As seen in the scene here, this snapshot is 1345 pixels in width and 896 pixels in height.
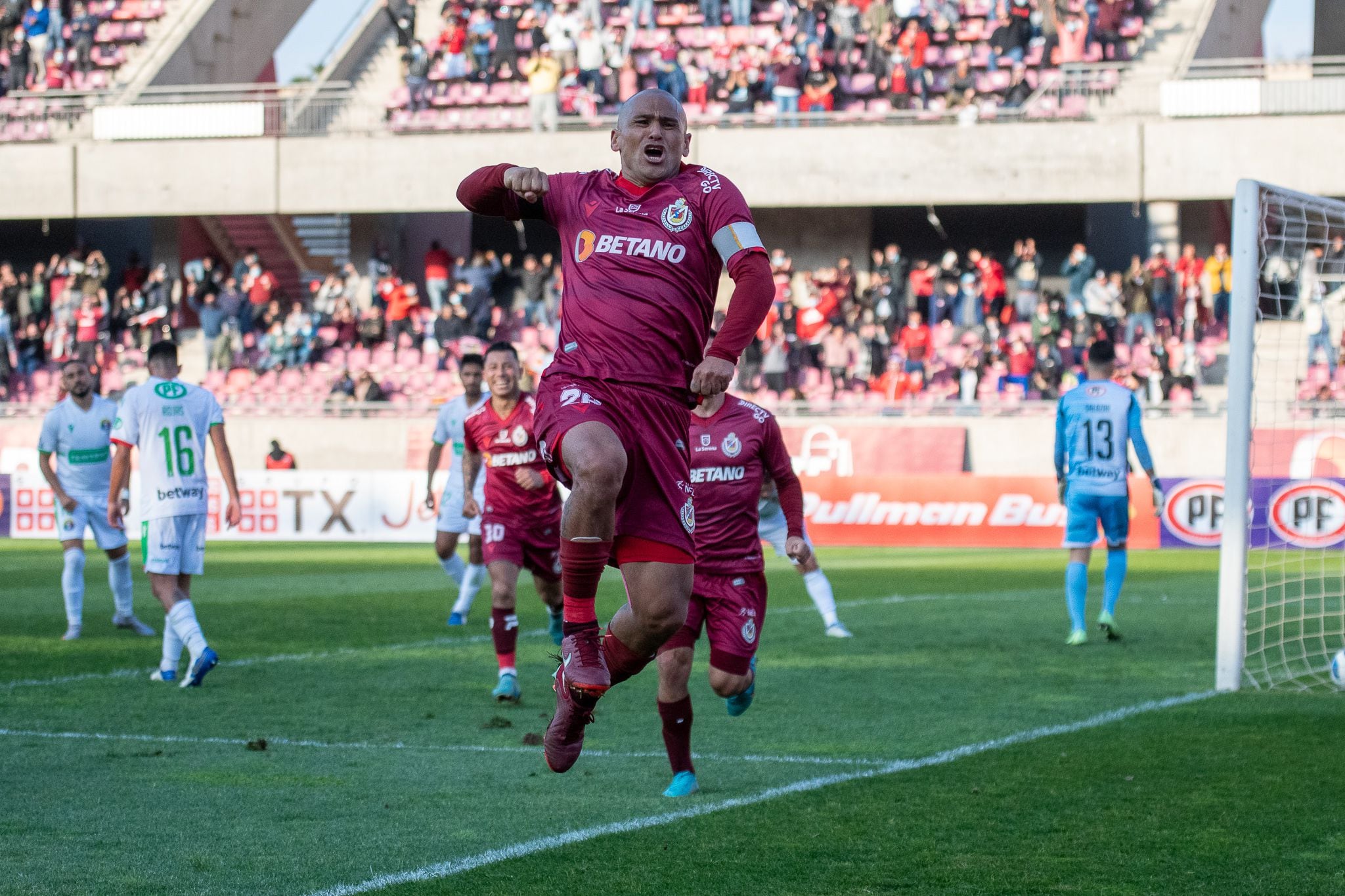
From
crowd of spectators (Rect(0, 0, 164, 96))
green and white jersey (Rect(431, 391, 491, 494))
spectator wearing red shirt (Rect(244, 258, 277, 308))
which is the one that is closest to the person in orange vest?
spectator wearing red shirt (Rect(244, 258, 277, 308))

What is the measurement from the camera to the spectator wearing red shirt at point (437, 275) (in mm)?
31031

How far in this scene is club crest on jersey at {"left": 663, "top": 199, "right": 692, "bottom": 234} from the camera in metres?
5.43

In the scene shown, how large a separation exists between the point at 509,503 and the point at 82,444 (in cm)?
505

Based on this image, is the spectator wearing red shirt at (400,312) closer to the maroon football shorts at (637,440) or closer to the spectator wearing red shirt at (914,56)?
the spectator wearing red shirt at (914,56)

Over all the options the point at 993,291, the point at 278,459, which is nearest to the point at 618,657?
the point at 278,459

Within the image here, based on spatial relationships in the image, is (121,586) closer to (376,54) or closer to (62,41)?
(62,41)

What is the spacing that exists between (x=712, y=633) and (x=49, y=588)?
11619 millimetres

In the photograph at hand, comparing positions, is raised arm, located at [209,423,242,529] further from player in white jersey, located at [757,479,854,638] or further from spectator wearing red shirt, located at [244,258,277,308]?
spectator wearing red shirt, located at [244,258,277,308]

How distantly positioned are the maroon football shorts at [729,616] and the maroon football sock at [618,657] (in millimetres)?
1840

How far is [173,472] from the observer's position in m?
10.1

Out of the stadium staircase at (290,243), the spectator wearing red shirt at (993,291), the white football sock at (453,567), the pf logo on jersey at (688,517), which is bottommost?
the white football sock at (453,567)

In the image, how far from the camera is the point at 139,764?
752 centimetres

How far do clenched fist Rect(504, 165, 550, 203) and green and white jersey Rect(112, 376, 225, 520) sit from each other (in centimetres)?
505

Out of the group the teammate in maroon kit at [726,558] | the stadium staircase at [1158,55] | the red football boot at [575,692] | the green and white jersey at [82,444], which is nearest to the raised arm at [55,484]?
the green and white jersey at [82,444]
